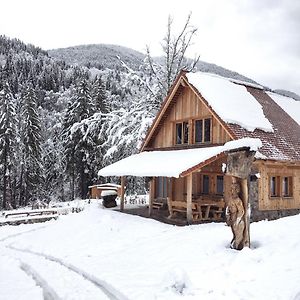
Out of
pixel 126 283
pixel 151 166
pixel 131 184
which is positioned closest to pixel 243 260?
pixel 126 283

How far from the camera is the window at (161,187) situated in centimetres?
2276

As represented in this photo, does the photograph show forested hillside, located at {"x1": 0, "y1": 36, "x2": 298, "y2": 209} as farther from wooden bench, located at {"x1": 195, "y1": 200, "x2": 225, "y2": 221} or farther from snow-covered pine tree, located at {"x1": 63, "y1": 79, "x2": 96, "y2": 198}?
wooden bench, located at {"x1": 195, "y1": 200, "x2": 225, "y2": 221}

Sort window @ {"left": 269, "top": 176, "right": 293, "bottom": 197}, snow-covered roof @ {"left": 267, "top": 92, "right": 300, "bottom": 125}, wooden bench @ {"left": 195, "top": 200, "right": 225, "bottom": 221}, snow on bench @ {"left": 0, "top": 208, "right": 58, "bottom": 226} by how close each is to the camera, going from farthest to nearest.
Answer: snow-covered roof @ {"left": 267, "top": 92, "right": 300, "bottom": 125} → snow on bench @ {"left": 0, "top": 208, "right": 58, "bottom": 226} → window @ {"left": 269, "top": 176, "right": 293, "bottom": 197} → wooden bench @ {"left": 195, "top": 200, "right": 225, "bottom": 221}

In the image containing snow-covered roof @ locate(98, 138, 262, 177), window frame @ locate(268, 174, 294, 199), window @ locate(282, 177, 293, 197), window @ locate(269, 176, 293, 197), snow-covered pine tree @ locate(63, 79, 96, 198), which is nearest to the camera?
snow-covered roof @ locate(98, 138, 262, 177)

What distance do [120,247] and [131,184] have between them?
1180 inches

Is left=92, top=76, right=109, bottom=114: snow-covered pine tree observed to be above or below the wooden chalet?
above

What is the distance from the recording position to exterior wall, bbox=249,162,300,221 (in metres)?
17.5

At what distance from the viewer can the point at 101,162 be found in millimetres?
39062

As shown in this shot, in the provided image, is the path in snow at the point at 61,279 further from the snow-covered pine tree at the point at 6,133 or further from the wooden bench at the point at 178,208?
the snow-covered pine tree at the point at 6,133

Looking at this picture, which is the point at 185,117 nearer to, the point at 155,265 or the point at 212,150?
the point at 212,150

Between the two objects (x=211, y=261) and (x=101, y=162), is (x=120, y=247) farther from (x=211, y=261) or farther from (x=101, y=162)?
(x=101, y=162)

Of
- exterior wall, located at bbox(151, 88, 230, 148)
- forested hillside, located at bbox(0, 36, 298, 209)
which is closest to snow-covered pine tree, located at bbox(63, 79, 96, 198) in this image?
forested hillside, located at bbox(0, 36, 298, 209)

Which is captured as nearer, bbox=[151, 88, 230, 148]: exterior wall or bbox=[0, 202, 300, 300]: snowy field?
bbox=[0, 202, 300, 300]: snowy field

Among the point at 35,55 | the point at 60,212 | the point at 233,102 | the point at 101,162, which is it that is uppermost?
the point at 35,55
